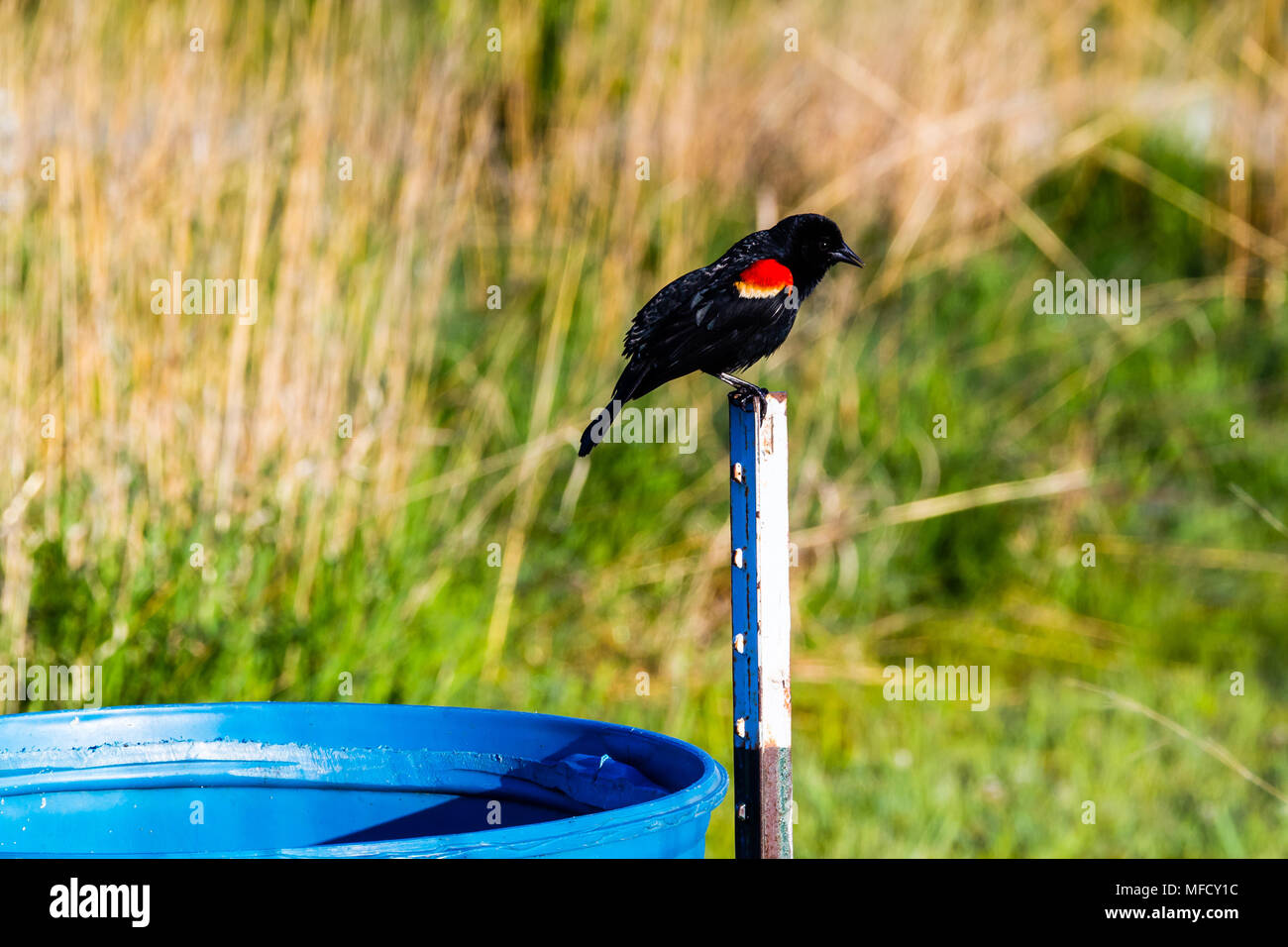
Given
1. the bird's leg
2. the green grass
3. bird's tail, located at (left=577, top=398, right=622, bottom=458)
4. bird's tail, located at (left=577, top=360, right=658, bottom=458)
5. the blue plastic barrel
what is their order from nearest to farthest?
the blue plastic barrel → the bird's leg → bird's tail, located at (left=577, top=398, right=622, bottom=458) → bird's tail, located at (left=577, top=360, right=658, bottom=458) → the green grass

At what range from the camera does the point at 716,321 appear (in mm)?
3047

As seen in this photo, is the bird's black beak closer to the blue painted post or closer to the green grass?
the green grass

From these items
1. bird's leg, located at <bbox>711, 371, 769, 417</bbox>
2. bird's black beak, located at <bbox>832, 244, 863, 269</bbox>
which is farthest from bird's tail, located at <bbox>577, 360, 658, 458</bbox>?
bird's black beak, located at <bbox>832, 244, 863, 269</bbox>

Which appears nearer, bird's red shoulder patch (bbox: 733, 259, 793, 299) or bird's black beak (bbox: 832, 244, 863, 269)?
bird's red shoulder patch (bbox: 733, 259, 793, 299)

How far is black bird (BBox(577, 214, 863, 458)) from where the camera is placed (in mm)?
3053

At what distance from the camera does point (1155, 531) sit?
220 inches

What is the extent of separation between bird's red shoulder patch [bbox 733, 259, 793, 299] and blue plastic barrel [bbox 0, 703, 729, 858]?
1.25 metres

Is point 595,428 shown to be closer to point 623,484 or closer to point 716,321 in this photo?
point 716,321

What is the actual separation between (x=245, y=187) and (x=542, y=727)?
8.30ft

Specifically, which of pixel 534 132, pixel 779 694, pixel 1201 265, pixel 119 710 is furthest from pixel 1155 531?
pixel 119 710

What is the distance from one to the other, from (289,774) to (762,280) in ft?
4.86

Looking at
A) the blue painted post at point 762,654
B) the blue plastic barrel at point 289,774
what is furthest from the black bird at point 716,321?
the blue plastic barrel at point 289,774
